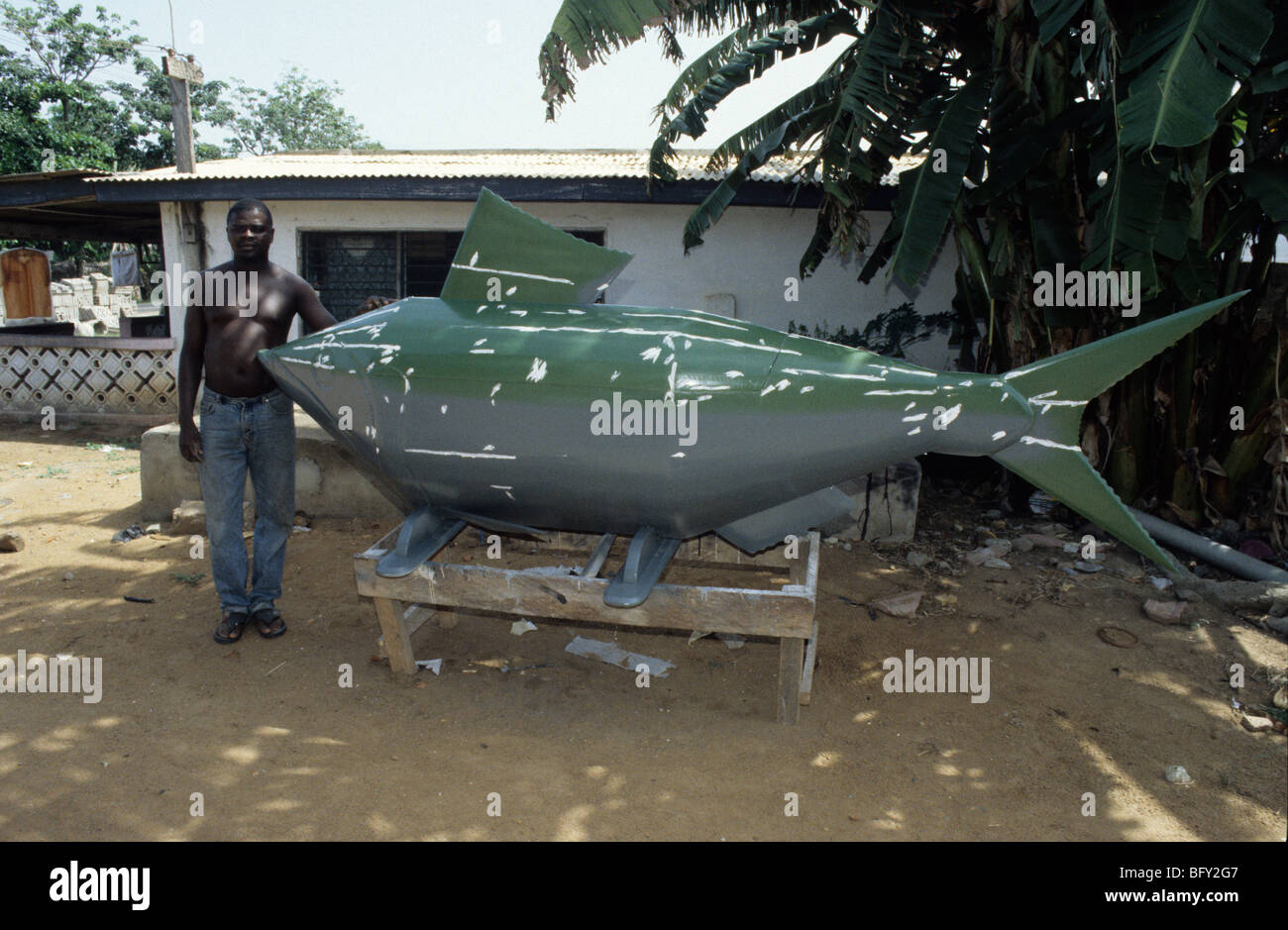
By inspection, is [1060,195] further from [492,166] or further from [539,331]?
[492,166]

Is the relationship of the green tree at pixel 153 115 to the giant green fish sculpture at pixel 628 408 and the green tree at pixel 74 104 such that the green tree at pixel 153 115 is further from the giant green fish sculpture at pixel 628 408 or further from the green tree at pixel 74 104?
the giant green fish sculpture at pixel 628 408

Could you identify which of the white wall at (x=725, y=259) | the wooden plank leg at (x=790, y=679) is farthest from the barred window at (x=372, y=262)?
the wooden plank leg at (x=790, y=679)

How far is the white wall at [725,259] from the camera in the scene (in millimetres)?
8227

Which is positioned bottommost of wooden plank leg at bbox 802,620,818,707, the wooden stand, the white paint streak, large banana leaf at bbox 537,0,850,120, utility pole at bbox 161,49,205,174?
wooden plank leg at bbox 802,620,818,707

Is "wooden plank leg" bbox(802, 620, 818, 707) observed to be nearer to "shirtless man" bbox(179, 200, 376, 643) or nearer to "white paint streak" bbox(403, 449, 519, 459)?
"white paint streak" bbox(403, 449, 519, 459)

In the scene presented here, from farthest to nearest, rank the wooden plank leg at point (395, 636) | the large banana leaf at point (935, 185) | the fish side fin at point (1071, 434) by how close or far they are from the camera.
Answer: the large banana leaf at point (935, 185) → the wooden plank leg at point (395, 636) → the fish side fin at point (1071, 434)

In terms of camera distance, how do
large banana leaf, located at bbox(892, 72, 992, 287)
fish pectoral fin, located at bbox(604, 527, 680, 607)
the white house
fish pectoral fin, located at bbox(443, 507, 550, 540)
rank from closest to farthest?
fish pectoral fin, located at bbox(604, 527, 680, 607) → fish pectoral fin, located at bbox(443, 507, 550, 540) → large banana leaf, located at bbox(892, 72, 992, 287) → the white house

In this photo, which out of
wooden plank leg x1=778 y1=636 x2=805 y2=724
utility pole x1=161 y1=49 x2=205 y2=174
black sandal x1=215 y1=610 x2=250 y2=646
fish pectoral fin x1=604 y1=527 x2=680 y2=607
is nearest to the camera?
fish pectoral fin x1=604 y1=527 x2=680 y2=607

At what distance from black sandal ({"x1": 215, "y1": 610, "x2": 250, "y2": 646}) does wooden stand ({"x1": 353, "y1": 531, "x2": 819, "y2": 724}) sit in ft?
3.04

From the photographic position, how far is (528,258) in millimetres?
3523

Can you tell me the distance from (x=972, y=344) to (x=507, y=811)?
6284mm

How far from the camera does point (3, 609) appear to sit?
14.7ft

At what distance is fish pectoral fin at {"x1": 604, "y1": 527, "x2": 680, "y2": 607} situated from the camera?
10.3 ft

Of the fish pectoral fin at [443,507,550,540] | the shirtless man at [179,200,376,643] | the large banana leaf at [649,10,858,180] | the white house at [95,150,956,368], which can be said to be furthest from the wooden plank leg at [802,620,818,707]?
the white house at [95,150,956,368]
